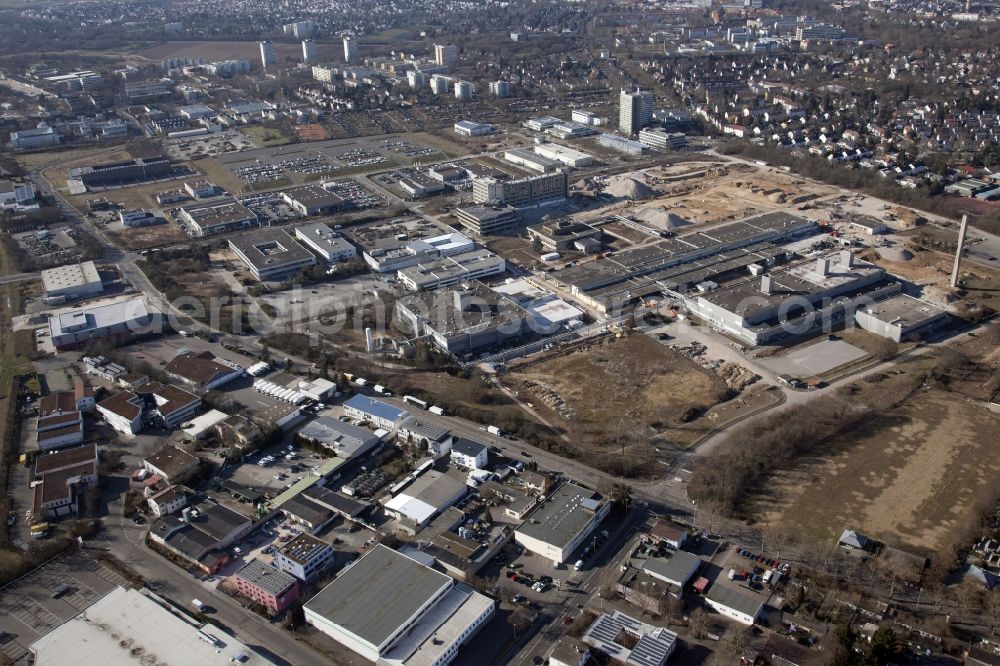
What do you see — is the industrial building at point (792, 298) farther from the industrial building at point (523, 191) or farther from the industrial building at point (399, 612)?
the industrial building at point (399, 612)

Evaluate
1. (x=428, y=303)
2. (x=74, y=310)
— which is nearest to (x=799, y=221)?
(x=428, y=303)

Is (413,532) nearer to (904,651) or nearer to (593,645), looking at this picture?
(593,645)

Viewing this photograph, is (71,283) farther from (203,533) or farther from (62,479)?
(203,533)

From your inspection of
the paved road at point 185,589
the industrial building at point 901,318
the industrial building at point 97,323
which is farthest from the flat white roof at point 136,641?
the industrial building at point 901,318

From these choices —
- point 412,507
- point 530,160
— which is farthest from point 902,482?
point 530,160

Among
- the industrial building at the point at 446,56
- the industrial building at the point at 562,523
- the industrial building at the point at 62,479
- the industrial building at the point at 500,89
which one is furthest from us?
the industrial building at the point at 446,56

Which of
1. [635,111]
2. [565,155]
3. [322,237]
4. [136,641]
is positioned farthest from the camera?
[635,111]
